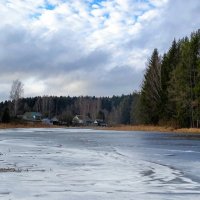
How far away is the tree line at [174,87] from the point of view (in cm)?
7294

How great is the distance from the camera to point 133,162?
19656 mm

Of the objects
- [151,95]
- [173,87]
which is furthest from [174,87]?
[151,95]

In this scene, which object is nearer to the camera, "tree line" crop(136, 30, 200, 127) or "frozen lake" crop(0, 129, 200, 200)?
"frozen lake" crop(0, 129, 200, 200)

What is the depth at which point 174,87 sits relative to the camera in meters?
75.6

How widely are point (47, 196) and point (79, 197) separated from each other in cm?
75

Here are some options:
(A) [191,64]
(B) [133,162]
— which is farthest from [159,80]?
(B) [133,162]

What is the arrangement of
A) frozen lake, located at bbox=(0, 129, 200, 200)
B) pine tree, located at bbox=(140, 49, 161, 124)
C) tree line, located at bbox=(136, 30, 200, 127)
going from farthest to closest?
pine tree, located at bbox=(140, 49, 161, 124) → tree line, located at bbox=(136, 30, 200, 127) → frozen lake, located at bbox=(0, 129, 200, 200)

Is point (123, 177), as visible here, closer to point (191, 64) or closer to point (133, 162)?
point (133, 162)

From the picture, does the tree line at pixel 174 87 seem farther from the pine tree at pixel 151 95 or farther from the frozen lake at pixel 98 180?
the frozen lake at pixel 98 180

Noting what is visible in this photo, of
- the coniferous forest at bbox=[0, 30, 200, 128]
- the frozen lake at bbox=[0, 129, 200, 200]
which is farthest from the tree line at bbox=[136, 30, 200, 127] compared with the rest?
the frozen lake at bbox=[0, 129, 200, 200]

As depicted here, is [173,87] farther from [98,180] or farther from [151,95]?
[98,180]

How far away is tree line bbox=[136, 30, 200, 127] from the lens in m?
72.9

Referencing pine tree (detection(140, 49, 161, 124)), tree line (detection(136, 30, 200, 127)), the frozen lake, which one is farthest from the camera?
pine tree (detection(140, 49, 161, 124))

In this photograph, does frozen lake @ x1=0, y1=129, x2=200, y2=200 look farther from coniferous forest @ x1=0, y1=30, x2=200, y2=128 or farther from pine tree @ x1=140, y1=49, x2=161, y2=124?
pine tree @ x1=140, y1=49, x2=161, y2=124
